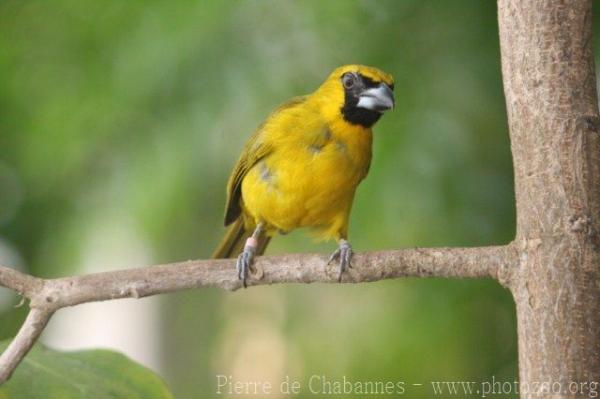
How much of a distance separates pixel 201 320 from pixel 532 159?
2282 millimetres

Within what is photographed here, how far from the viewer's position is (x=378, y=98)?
1880mm

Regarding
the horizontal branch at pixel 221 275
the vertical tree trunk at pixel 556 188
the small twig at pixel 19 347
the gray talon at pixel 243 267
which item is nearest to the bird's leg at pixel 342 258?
the horizontal branch at pixel 221 275

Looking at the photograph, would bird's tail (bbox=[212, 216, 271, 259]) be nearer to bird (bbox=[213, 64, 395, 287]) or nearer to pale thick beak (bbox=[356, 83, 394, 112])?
bird (bbox=[213, 64, 395, 287])

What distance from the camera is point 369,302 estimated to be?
2.41m

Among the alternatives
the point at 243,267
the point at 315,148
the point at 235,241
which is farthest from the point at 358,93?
the point at 243,267

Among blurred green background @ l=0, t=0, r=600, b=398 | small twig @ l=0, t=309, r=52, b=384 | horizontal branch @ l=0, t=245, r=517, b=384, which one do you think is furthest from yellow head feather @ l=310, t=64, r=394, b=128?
small twig @ l=0, t=309, r=52, b=384

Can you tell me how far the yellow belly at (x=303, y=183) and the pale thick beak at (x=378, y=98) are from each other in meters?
0.11

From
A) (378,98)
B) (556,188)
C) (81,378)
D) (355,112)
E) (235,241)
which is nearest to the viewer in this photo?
(556,188)

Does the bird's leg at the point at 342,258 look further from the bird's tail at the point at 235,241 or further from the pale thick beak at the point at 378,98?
the bird's tail at the point at 235,241

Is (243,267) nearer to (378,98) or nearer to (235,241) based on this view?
(378,98)

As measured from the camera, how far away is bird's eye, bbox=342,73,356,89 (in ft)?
6.41

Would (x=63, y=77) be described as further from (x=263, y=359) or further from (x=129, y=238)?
(x=263, y=359)

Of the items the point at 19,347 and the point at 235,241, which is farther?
the point at 235,241

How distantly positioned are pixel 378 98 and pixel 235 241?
57cm
